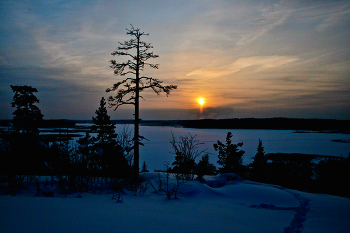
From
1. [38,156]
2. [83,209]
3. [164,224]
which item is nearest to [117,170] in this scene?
[83,209]

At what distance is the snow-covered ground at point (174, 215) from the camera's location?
310 cm

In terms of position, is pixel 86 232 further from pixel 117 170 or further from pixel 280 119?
pixel 280 119

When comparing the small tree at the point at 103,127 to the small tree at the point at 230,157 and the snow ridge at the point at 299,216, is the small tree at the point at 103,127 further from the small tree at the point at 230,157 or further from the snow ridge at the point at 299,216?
the snow ridge at the point at 299,216

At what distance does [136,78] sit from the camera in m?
12.1

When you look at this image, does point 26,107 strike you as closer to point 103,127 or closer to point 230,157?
point 103,127

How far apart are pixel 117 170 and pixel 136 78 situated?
6.47 meters

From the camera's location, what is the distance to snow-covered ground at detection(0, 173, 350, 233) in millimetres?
3104

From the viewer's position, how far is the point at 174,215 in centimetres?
393

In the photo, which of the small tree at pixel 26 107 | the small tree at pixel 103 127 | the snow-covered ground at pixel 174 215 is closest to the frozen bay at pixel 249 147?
the small tree at pixel 103 127

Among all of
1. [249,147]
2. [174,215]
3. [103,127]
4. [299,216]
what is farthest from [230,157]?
[249,147]

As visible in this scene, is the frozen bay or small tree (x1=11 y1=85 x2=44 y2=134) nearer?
small tree (x1=11 y1=85 x2=44 y2=134)

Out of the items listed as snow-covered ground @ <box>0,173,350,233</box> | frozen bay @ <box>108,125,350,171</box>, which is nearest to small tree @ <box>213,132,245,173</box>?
frozen bay @ <box>108,125,350,171</box>

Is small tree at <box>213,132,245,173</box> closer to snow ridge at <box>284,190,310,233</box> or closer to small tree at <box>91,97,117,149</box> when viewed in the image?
small tree at <box>91,97,117,149</box>

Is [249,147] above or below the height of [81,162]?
below
